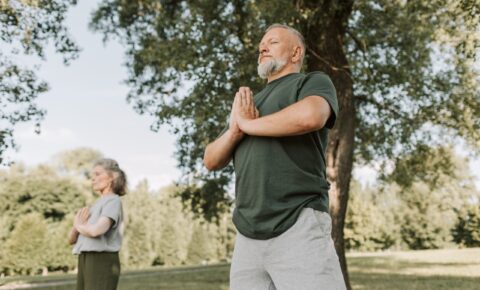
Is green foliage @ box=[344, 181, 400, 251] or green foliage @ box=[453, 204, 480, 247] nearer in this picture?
green foliage @ box=[453, 204, 480, 247]

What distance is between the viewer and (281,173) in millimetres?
2590

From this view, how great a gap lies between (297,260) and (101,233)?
7.95 feet

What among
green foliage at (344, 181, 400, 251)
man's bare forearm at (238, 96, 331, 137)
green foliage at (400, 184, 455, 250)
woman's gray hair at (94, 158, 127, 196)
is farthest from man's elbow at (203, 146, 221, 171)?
green foliage at (344, 181, 400, 251)

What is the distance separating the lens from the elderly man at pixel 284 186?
8.18 feet

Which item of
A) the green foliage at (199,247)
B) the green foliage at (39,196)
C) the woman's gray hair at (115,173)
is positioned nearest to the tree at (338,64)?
the woman's gray hair at (115,173)

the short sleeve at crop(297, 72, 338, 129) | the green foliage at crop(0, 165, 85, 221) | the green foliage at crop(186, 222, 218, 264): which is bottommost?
the green foliage at crop(186, 222, 218, 264)

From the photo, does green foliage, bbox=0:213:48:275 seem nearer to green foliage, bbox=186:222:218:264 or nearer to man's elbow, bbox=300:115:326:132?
green foliage, bbox=186:222:218:264

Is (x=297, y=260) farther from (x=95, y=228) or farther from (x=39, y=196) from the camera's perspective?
(x=39, y=196)

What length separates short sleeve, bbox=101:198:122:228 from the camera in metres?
4.55

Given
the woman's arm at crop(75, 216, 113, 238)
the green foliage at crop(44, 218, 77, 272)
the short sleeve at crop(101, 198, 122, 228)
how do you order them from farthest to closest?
the green foliage at crop(44, 218, 77, 272) → the short sleeve at crop(101, 198, 122, 228) → the woman's arm at crop(75, 216, 113, 238)

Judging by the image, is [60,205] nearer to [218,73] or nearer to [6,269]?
[6,269]

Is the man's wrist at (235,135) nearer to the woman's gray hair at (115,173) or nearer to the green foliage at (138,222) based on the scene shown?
the woman's gray hair at (115,173)

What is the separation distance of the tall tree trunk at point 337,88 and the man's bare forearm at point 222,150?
24.5 feet

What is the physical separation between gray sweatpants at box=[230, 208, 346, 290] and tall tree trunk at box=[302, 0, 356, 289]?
7.66 metres
